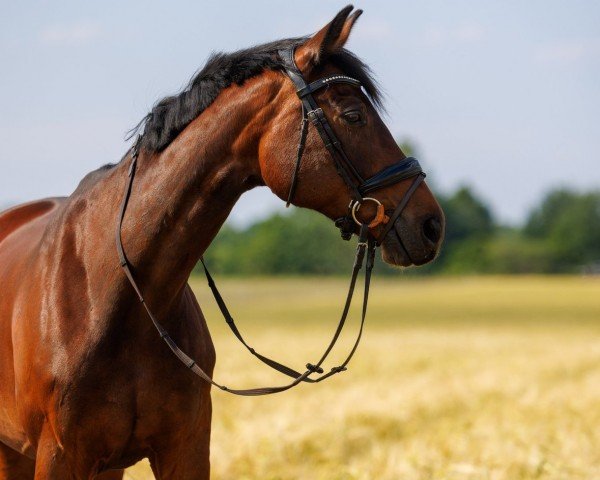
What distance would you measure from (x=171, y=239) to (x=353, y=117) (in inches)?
39.2

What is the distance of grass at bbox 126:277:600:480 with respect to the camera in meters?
8.12

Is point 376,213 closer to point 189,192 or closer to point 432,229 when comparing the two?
point 432,229

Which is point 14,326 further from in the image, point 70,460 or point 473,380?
point 473,380

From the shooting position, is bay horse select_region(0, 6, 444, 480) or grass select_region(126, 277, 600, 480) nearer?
bay horse select_region(0, 6, 444, 480)

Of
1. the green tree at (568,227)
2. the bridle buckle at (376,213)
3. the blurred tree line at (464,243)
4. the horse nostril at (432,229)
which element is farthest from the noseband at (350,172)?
the green tree at (568,227)

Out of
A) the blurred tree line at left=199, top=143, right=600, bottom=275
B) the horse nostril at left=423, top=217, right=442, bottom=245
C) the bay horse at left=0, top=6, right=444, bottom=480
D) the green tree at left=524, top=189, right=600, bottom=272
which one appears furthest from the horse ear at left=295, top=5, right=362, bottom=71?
the green tree at left=524, top=189, right=600, bottom=272

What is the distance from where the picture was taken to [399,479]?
7.55 meters

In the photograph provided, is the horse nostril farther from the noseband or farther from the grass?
the grass

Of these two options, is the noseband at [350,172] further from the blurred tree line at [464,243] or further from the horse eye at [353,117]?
the blurred tree line at [464,243]

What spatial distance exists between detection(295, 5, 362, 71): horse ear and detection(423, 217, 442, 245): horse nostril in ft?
2.77

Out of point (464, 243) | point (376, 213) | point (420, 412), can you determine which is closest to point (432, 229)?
point (376, 213)

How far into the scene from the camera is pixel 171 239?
427 cm

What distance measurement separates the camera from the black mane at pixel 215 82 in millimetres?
4172

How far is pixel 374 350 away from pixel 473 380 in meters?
7.41
